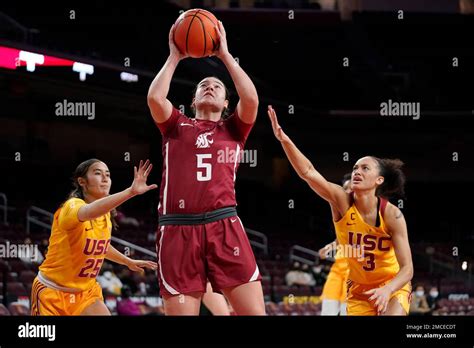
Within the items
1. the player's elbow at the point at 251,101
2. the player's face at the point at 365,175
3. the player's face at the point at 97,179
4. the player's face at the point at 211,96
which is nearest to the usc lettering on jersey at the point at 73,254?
the player's face at the point at 97,179

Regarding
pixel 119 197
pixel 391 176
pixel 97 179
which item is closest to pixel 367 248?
pixel 391 176

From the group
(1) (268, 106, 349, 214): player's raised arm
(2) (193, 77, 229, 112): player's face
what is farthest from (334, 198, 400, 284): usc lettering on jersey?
(2) (193, 77, 229, 112): player's face

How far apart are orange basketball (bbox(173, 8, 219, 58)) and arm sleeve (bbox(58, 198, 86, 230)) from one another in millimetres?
1455

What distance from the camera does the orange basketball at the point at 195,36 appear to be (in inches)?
200

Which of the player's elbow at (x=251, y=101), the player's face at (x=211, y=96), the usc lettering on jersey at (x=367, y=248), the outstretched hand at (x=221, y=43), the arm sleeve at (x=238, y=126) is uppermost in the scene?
the outstretched hand at (x=221, y=43)

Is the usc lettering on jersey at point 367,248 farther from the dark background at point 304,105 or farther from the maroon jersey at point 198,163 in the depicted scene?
the dark background at point 304,105

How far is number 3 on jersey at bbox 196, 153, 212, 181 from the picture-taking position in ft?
16.1

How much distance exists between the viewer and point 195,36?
508 cm

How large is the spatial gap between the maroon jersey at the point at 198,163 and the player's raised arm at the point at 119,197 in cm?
17

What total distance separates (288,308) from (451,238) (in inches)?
372

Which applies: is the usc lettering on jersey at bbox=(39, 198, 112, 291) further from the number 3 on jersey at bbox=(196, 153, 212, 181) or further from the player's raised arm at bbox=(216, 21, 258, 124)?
the player's raised arm at bbox=(216, 21, 258, 124)

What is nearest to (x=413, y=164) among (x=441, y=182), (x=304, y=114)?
(x=441, y=182)
